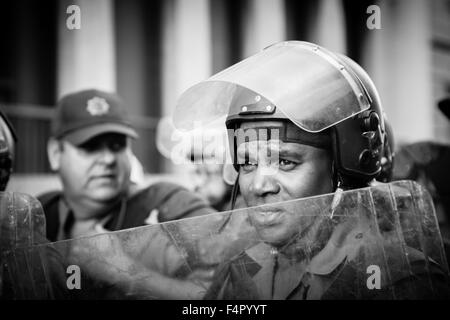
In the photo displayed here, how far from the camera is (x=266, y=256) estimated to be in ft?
4.25

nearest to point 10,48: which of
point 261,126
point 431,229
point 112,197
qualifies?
point 112,197

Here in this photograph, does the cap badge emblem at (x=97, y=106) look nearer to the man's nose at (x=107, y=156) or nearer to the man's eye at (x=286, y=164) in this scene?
the man's nose at (x=107, y=156)

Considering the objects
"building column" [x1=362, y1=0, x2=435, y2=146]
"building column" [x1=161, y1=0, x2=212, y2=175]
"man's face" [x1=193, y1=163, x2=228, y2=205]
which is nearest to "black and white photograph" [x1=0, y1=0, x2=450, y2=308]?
"building column" [x1=362, y1=0, x2=435, y2=146]

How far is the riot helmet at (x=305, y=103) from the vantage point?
5.01 feet

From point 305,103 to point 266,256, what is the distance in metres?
0.45

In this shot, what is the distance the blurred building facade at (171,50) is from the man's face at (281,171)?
4.42 ft

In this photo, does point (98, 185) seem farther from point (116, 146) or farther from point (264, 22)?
point (264, 22)

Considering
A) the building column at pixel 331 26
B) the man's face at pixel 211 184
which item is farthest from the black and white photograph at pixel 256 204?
the man's face at pixel 211 184

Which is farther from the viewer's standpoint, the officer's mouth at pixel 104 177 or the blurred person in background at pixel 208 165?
the officer's mouth at pixel 104 177

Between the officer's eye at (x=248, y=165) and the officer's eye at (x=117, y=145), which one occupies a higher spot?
the officer's eye at (x=117, y=145)

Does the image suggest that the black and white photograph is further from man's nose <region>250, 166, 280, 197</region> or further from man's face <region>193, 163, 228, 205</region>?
man's face <region>193, 163, 228, 205</region>

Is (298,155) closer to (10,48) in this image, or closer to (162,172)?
(10,48)

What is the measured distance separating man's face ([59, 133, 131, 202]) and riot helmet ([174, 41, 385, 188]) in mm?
1163

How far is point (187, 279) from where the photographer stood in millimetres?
1298
